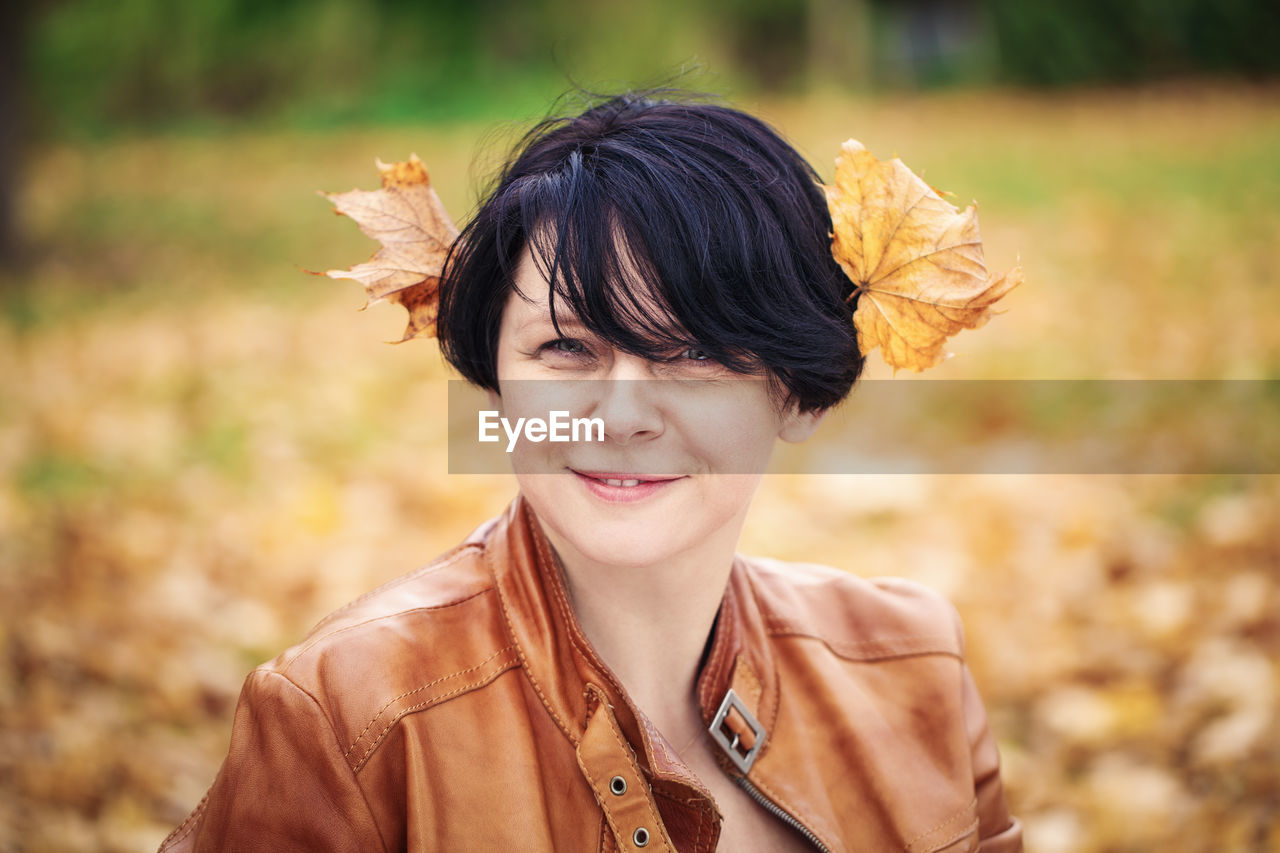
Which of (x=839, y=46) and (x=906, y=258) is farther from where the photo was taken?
(x=839, y=46)

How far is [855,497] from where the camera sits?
436 cm

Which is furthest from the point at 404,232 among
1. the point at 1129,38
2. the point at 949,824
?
the point at 1129,38

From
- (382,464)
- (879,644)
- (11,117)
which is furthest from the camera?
(11,117)

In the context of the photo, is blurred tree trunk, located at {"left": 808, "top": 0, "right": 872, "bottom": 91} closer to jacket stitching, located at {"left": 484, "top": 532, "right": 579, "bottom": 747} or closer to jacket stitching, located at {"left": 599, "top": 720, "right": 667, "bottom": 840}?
jacket stitching, located at {"left": 484, "top": 532, "right": 579, "bottom": 747}

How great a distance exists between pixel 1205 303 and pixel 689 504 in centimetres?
A: 582

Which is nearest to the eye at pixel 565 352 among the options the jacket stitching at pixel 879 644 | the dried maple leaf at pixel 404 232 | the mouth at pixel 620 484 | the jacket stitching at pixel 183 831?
the mouth at pixel 620 484

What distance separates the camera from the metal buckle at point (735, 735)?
5.08ft

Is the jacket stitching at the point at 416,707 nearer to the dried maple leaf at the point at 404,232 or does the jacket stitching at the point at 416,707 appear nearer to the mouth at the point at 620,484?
the mouth at the point at 620,484

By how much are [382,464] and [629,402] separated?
345cm

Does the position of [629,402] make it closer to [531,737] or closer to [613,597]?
[613,597]

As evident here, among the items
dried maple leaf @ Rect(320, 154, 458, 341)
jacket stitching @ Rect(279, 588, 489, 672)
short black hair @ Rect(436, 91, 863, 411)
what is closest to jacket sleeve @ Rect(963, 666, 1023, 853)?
short black hair @ Rect(436, 91, 863, 411)

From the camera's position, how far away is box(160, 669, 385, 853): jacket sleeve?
4.31ft

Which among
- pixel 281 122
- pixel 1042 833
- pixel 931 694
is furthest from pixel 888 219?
pixel 281 122

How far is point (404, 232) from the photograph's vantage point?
62.8 inches
